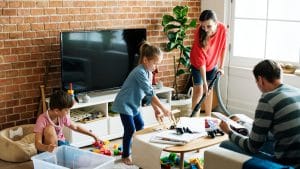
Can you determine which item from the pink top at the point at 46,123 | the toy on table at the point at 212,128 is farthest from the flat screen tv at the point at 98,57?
the toy on table at the point at 212,128

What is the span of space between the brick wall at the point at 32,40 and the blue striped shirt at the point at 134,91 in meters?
1.10

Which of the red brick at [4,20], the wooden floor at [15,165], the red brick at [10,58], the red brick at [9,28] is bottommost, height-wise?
the wooden floor at [15,165]

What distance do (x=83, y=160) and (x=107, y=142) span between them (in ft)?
3.67

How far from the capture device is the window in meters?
5.30

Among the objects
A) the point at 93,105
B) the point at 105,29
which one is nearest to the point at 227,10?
the point at 105,29

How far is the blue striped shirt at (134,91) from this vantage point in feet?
Result: 12.3

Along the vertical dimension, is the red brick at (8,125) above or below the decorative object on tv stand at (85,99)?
below

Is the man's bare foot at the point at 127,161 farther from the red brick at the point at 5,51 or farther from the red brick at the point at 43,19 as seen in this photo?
the red brick at the point at 43,19

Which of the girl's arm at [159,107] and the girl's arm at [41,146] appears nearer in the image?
the girl's arm at [41,146]

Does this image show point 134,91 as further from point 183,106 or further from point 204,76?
point 183,106

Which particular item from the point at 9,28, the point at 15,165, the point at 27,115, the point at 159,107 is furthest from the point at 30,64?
the point at 159,107

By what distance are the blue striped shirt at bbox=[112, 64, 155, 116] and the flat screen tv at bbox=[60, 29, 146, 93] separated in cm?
88

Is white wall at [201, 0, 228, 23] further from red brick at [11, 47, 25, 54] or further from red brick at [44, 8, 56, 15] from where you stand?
red brick at [11, 47, 25, 54]

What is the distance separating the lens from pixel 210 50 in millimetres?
4949
